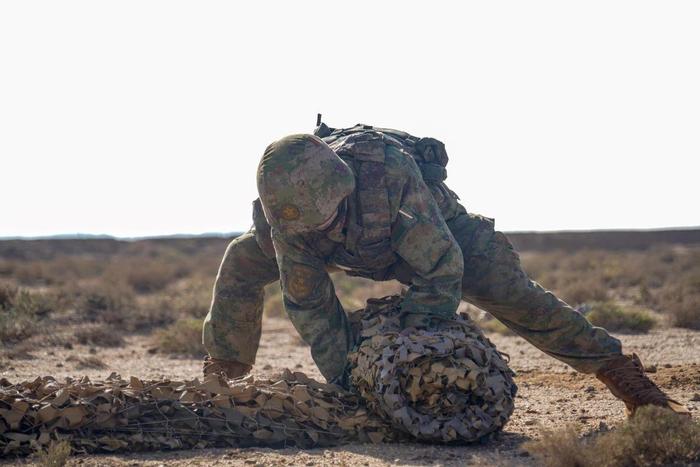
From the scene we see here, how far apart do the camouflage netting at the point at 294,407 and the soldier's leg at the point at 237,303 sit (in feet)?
3.52

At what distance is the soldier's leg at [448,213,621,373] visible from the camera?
625cm

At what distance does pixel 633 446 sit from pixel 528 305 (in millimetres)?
1790

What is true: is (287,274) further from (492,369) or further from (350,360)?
(492,369)

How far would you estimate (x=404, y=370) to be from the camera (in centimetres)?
534

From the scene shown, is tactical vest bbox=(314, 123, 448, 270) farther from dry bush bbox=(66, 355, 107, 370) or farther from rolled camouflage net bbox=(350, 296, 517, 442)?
dry bush bbox=(66, 355, 107, 370)

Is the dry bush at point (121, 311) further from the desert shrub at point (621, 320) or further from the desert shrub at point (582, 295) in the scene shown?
the desert shrub at point (582, 295)

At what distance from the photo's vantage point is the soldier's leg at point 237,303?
21.8ft

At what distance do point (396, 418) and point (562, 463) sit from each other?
43.7 inches

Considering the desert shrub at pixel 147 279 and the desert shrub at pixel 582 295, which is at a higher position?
the desert shrub at pixel 582 295

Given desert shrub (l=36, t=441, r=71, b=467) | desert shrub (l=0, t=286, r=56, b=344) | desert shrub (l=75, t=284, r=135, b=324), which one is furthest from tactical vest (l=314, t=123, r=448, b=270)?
desert shrub (l=75, t=284, r=135, b=324)

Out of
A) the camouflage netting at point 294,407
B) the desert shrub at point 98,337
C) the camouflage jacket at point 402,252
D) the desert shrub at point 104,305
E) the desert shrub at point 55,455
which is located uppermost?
the camouflage jacket at point 402,252

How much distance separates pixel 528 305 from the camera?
247 inches

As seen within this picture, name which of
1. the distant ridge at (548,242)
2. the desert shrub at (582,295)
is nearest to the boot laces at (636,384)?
the desert shrub at (582,295)

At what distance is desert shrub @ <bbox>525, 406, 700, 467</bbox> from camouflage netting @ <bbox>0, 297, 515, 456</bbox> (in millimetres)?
673
